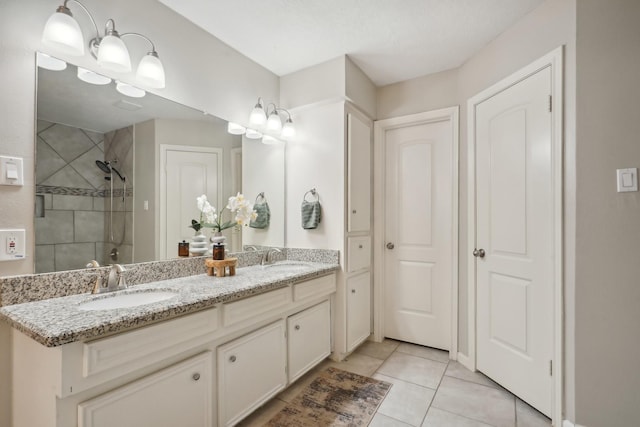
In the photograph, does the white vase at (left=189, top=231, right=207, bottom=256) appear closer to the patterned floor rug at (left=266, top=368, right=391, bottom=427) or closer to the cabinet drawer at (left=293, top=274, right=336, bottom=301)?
the cabinet drawer at (left=293, top=274, right=336, bottom=301)

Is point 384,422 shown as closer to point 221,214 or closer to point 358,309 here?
point 358,309

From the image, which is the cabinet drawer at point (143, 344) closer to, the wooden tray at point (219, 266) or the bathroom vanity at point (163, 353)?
the bathroom vanity at point (163, 353)

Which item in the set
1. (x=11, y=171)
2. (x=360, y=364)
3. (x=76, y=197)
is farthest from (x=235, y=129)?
(x=360, y=364)

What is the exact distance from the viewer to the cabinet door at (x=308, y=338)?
1.99m

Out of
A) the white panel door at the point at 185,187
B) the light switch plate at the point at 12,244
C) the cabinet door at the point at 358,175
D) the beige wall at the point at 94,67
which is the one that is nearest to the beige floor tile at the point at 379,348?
the cabinet door at the point at 358,175

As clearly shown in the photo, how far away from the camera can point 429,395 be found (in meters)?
2.01

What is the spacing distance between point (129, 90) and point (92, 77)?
0.56 ft

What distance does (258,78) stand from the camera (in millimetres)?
2506

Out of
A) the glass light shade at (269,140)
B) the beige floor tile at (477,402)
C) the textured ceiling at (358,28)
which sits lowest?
the beige floor tile at (477,402)

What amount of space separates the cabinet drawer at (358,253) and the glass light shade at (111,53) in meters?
1.83

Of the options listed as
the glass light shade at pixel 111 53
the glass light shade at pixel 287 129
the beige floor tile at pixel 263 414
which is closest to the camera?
the glass light shade at pixel 111 53

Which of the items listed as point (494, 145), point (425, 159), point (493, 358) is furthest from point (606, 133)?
point (493, 358)

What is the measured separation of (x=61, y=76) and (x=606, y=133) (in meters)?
2.64

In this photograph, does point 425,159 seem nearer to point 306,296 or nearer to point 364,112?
point 364,112
